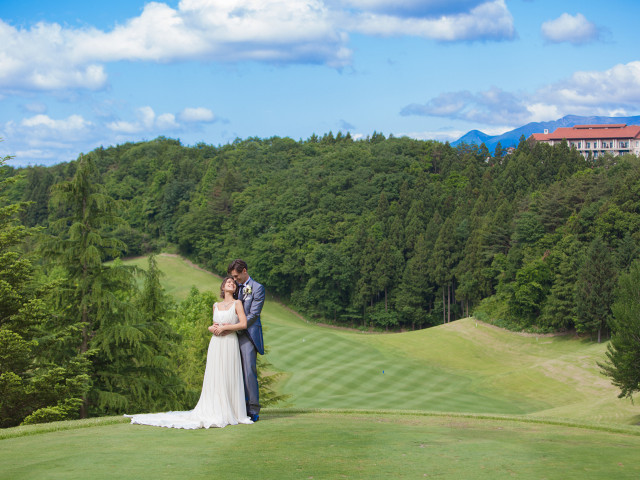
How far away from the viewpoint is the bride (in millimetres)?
9789

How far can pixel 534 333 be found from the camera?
56.7 m

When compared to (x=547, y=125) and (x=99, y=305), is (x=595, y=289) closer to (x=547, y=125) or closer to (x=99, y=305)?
(x=99, y=305)

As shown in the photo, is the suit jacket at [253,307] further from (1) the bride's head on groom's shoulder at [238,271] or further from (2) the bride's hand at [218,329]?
(2) the bride's hand at [218,329]

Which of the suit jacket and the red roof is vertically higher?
the red roof

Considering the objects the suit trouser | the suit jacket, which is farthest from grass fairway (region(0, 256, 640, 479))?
the suit jacket

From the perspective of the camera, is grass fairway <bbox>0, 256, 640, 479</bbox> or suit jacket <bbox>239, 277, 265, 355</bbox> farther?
suit jacket <bbox>239, 277, 265, 355</bbox>

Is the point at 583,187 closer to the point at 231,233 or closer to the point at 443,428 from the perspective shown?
the point at 231,233

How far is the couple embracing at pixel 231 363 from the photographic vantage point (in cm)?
980

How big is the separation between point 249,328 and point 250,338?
16 centimetres

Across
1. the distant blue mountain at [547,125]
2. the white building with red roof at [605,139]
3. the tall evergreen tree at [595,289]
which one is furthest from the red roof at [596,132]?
the tall evergreen tree at [595,289]

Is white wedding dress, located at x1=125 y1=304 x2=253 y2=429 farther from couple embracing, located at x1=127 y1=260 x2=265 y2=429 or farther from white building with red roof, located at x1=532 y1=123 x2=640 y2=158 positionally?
white building with red roof, located at x1=532 y1=123 x2=640 y2=158

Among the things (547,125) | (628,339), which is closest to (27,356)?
(628,339)

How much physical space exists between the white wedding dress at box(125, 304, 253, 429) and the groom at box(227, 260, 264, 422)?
0.16 meters

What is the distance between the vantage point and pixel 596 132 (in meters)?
126
